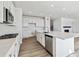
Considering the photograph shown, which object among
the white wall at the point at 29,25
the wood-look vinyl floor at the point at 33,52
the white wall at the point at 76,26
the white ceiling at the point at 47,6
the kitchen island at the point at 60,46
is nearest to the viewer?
the kitchen island at the point at 60,46

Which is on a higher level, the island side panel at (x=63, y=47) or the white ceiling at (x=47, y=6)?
the white ceiling at (x=47, y=6)

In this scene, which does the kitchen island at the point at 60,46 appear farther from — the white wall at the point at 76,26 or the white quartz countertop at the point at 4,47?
the white wall at the point at 76,26

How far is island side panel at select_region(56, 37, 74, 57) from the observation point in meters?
3.04

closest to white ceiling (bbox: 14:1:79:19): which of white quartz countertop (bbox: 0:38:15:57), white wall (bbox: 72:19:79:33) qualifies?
white quartz countertop (bbox: 0:38:15:57)

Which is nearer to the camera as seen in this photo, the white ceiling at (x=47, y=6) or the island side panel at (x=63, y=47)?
the island side panel at (x=63, y=47)

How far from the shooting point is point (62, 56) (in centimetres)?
312

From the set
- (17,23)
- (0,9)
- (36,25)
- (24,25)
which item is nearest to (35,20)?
(36,25)

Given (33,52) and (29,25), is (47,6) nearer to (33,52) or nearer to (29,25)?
(33,52)

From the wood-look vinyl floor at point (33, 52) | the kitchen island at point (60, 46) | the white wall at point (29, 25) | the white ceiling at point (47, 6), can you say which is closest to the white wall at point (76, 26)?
the white wall at point (29, 25)

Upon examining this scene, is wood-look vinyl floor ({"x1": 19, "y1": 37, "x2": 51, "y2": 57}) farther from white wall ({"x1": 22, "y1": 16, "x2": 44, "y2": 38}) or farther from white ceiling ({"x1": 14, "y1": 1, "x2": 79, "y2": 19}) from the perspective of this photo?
white wall ({"x1": 22, "y1": 16, "x2": 44, "y2": 38})

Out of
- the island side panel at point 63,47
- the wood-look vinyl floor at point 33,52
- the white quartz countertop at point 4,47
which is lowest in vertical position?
the wood-look vinyl floor at point 33,52

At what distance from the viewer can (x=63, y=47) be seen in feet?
10.4

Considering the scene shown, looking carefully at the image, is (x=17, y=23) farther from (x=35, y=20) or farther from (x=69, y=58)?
(x=35, y=20)

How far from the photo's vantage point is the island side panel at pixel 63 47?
3037 millimetres
